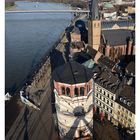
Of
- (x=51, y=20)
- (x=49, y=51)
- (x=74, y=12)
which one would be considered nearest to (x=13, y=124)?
(x=49, y=51)

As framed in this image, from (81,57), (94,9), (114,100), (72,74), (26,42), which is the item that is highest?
(94,9)

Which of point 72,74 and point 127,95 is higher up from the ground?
point 72,74

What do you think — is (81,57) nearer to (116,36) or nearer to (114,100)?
(116,36)

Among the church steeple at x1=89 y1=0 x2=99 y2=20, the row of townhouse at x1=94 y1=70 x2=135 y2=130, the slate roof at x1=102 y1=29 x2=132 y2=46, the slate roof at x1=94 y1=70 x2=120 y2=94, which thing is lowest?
the row of townhouse at x1=94 y1=70 x2=135 y2=130

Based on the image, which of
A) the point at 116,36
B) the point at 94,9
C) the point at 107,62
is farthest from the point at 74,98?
the point at 116,36

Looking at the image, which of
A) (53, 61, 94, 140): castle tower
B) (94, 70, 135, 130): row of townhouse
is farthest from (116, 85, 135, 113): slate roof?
(53, 61, 94, 140): castle tower

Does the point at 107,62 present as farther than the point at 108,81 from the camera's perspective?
Yes

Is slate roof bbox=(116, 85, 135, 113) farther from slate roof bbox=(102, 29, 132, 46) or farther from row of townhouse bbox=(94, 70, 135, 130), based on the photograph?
slate roof bbox=(102, 29, 132, 46)
